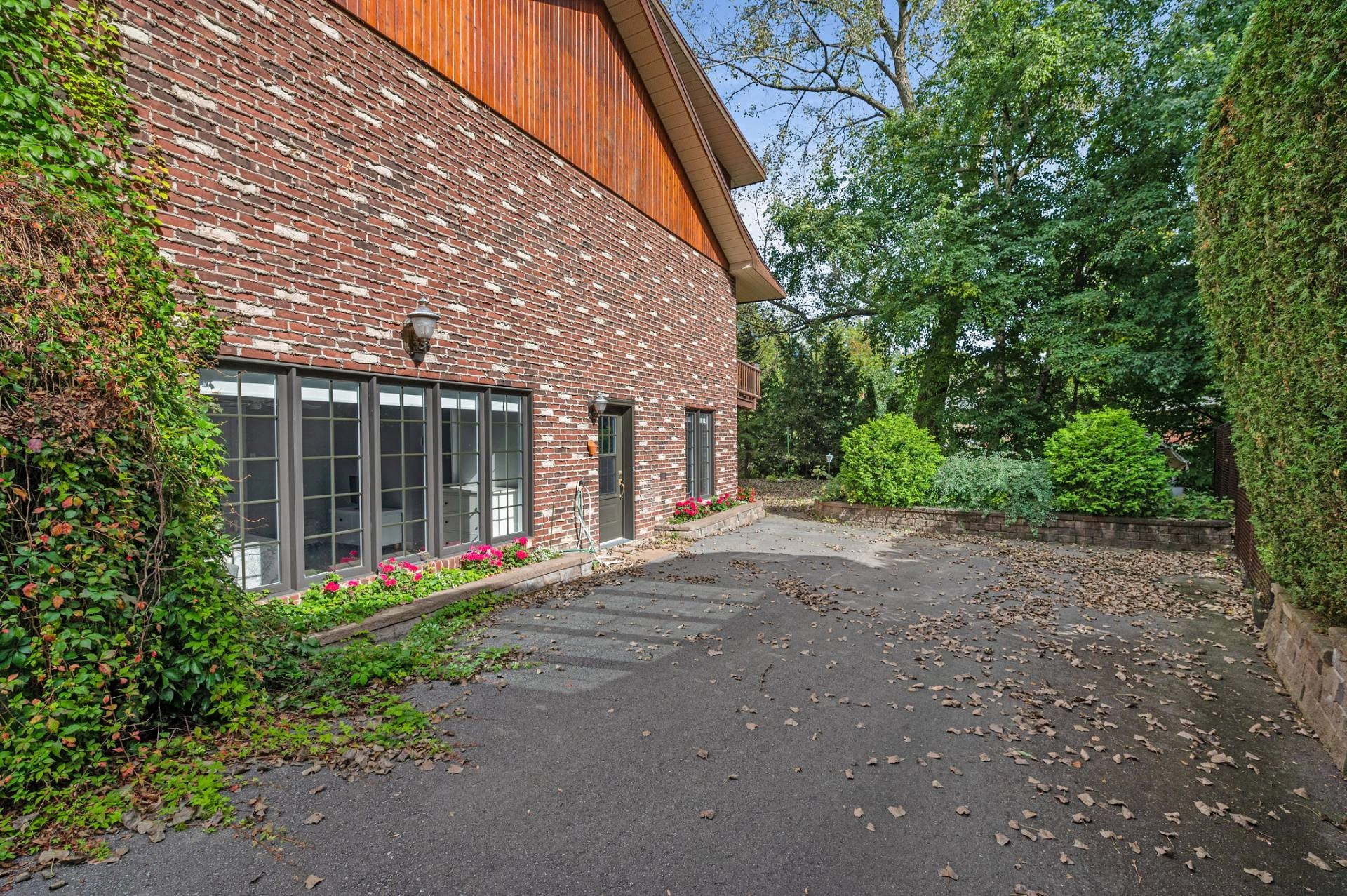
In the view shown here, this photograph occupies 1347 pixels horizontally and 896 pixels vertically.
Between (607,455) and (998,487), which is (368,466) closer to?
(607,455)

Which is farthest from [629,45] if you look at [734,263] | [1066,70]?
[1066,70]

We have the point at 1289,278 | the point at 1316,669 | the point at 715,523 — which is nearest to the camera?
the point at 1289,278

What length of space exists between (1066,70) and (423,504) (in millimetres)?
15906

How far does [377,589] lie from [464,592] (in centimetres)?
78

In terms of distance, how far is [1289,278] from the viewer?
3498mm

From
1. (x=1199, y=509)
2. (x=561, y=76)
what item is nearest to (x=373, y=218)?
(x=561, y=76)

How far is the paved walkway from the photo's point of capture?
2340 millimetres

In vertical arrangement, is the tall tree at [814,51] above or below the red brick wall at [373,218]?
above

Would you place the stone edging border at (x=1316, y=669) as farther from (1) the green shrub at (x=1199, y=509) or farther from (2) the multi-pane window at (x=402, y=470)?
(2) the multi-pane window at (x=402, y=470)

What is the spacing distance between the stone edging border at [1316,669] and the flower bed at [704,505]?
7.66m

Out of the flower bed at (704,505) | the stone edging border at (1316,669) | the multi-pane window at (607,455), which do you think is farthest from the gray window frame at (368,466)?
the stone edging border at (1316,669)

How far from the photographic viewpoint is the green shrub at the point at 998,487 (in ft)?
34.3

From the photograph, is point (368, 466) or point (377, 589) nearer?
point (377, 589)

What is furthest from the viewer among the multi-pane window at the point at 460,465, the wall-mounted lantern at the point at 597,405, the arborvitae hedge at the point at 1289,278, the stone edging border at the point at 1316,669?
the wall-mounted lantern at the point at 597,405
